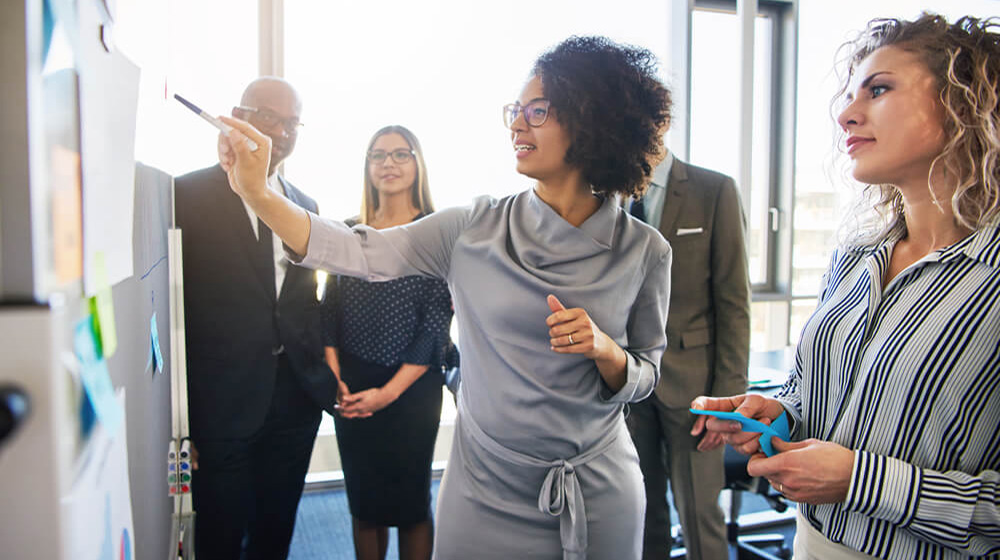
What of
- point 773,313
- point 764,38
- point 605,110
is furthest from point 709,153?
point 605,110

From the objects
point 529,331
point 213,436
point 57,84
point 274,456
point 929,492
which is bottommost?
point 274,456

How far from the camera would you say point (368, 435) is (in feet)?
6.39

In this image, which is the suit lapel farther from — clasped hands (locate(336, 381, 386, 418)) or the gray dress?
clasped hands (locate(336, 381, 386, 418))

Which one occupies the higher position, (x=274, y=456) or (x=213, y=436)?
(x=213, y=436)

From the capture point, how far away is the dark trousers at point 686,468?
1.88m

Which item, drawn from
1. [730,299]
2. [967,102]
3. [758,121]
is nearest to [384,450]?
[730,299]

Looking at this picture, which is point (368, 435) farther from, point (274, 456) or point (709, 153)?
point (709, 153)

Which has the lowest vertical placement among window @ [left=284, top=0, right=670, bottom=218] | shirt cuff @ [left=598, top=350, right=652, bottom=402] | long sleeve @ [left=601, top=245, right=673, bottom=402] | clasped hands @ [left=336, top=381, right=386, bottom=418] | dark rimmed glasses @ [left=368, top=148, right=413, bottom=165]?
clasped hands @ [left=336, top=381, right=386, bottom=418]

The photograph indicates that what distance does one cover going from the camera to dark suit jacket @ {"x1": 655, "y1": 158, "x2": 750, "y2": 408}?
73.9 inches

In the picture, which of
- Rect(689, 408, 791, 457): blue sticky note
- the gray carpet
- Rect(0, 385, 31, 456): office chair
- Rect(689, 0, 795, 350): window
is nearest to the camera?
Rect(0, 385, 31, 456): office chair

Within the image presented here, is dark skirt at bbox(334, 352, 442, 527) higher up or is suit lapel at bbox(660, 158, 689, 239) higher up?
suit lapel at bbox(660, 158, 689, 239)

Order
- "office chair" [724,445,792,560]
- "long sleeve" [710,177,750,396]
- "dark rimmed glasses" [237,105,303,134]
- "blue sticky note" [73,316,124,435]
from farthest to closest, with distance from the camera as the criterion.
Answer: "office chair" [724,445,792,560]
"long sleeve" [710,177,750,396]
"dark rimmed glasses" [237,105,303,134]
"blue sticky note" [73,316,124,435]

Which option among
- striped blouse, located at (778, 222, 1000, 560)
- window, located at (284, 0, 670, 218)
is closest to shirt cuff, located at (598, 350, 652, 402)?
striped blouse, located at (778, 222, 1000, 560)

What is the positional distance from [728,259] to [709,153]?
2281 millimetres
